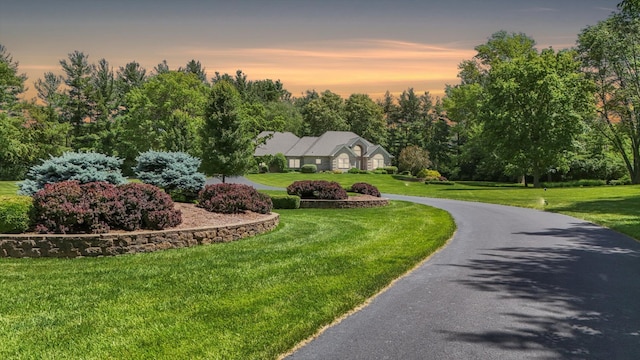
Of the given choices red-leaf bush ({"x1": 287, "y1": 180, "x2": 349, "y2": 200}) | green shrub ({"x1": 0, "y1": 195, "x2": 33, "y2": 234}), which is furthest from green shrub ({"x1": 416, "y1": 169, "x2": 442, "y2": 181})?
green shrub ({"x1": 0, "y1": 195, "x2": 33, "y2": 234})

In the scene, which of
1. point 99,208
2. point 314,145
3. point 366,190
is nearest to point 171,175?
point 99,208

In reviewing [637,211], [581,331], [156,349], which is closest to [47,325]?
[156,349]

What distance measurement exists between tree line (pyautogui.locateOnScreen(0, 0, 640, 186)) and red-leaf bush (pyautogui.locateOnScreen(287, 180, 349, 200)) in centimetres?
1843

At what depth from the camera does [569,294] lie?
26.7 ft

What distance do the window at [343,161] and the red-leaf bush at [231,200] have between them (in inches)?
2371

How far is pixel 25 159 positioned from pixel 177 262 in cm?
5493

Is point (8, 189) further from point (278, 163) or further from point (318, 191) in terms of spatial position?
point (278, 163)

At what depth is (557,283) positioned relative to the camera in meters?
8.88

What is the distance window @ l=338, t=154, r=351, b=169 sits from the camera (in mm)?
77062

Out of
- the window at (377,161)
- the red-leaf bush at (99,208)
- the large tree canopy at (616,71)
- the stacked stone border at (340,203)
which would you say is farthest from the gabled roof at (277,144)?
the red-leaf bush at (99,208)

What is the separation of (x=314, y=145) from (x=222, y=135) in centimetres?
3890

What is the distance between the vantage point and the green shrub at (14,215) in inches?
436

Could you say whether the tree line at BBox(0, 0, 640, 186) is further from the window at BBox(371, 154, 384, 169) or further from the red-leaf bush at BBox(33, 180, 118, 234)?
the red-leaf bush at BBox(33, 180, 118, 234)

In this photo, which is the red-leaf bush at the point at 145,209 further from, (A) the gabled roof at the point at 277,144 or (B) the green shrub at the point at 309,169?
(A) the gabled roof at the point at 277,144
